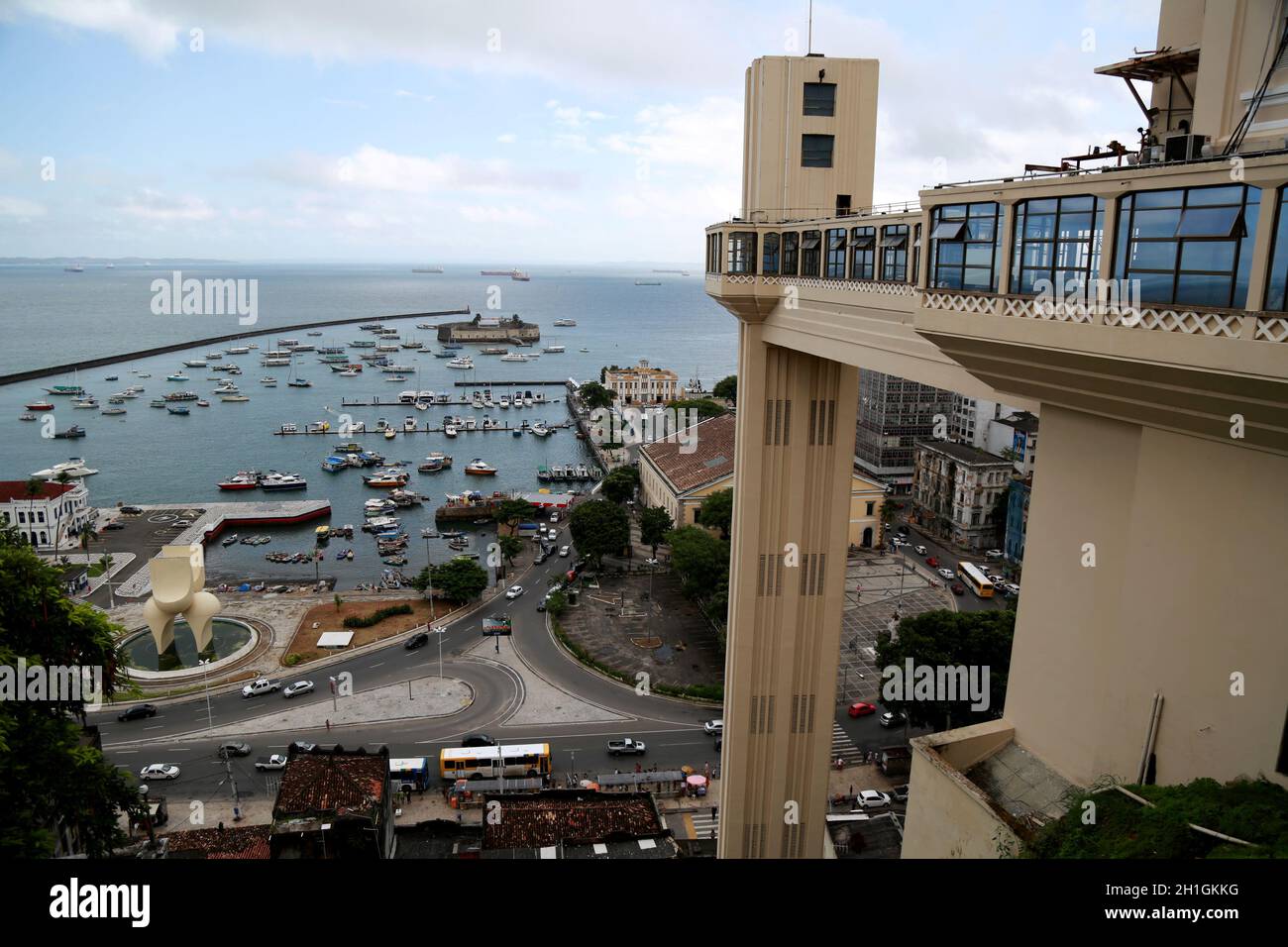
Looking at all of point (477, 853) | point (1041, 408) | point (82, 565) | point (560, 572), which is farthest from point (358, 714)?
point (1041, 408)

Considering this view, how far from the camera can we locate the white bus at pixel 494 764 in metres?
21.5

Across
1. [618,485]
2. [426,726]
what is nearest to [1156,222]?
[426,726]

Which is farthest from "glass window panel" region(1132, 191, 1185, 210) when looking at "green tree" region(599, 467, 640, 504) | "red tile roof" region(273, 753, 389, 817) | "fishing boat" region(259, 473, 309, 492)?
"fishing boat" region(259, 473, 309, 492)

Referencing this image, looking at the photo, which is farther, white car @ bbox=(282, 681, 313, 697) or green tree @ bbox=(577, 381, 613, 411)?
green tree @ bbox=(577, 381, 613, 411)

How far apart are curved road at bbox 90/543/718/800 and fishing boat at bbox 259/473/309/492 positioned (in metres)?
28.9

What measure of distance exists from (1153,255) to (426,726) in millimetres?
23637

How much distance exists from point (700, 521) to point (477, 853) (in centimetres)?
2172

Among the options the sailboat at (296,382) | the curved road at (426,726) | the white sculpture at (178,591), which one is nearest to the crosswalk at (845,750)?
the curved road at (426,726)

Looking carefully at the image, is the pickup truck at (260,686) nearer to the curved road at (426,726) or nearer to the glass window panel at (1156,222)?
the curved road at (426,726)

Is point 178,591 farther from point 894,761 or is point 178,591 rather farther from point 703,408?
point 703,408

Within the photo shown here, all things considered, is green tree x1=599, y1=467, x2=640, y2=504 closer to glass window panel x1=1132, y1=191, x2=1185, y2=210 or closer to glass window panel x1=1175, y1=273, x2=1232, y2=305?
glass window panel x1=1132, y1=191, x2=1185, y2=210

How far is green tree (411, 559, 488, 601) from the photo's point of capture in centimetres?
3238

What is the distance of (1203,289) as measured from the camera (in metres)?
4.07
